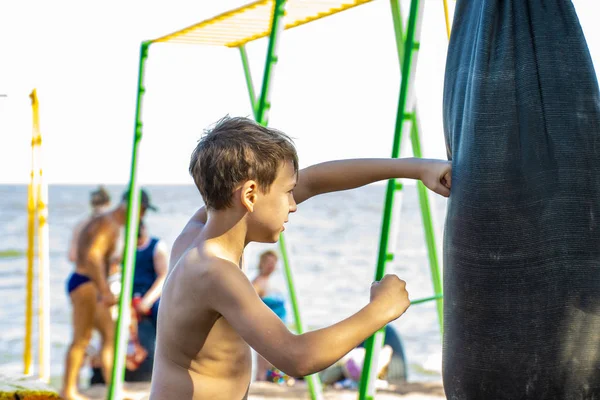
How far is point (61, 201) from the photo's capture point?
40000 mm

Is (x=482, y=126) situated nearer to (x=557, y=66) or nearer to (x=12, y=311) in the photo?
(x=557, y=66)

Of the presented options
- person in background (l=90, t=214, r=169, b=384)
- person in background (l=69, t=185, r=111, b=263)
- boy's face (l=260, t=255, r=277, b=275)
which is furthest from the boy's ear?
boy's face (l=260, t=255, r=277, b=275)

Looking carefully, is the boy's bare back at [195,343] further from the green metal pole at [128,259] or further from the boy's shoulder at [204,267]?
the green metal pole at [128,259]

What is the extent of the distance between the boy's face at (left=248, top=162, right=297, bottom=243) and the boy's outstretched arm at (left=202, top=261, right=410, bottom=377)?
0.37ft

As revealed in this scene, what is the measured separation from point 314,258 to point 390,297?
25366 mm

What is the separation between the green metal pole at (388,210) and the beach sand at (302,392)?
12.1 feet

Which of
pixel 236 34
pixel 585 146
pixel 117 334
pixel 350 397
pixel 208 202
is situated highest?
pixel 236 34

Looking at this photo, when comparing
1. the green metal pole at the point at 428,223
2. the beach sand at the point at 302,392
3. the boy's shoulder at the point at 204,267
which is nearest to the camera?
the boy's shoulder at the point at 204,267

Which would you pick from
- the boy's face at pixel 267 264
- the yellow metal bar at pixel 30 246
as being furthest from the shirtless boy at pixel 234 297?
the boy's face at pixel 267 264

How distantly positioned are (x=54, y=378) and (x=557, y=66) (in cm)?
963

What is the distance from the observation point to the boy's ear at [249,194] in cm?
171

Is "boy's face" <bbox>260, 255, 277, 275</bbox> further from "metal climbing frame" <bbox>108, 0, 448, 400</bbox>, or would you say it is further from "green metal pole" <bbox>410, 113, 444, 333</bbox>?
"green metal pole" <bbox>410, 113, 444, 333</bbox>

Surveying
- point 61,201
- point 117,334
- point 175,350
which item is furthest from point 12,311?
point 61,201

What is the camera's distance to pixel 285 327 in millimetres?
1608
